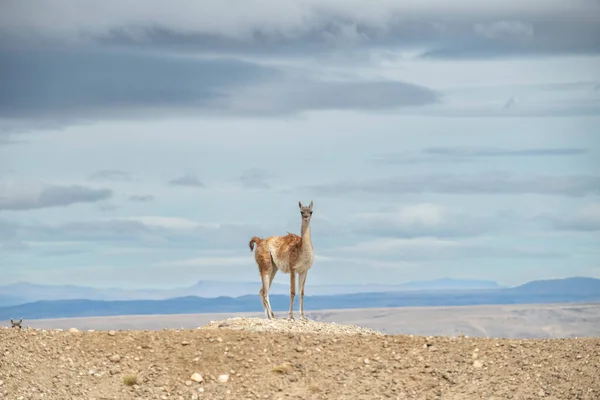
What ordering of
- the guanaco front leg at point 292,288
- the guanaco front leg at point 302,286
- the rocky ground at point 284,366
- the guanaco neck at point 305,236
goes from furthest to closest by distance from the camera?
1. the guanaco neck at point 305,236
2. the guanaco front leg at point 292,288
3. the guanaco front leg at point 302,286
4. the rocky ground at point 284,366

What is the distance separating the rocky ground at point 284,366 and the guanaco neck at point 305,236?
14.3 feet

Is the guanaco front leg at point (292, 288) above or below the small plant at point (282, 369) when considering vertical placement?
above

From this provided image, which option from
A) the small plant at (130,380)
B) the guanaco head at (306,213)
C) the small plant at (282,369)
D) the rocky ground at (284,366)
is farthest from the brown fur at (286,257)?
the small plant at (130,380)

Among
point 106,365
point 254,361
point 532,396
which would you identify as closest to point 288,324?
point 254,361

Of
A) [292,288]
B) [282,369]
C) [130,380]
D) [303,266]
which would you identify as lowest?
[130,380]

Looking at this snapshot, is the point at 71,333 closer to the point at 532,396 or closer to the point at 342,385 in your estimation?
the point at 342,385

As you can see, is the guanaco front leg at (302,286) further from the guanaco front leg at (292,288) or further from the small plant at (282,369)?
the small plant at (282,369)


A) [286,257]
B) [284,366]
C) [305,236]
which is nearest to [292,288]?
[286,257]

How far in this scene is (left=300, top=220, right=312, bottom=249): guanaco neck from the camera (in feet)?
120

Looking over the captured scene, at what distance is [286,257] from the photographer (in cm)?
3716

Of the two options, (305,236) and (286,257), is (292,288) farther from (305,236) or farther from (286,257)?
(305,236)

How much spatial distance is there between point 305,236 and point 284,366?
7.30 meters

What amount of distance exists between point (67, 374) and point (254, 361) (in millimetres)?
5186

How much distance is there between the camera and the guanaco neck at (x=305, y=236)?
36.7 metres
